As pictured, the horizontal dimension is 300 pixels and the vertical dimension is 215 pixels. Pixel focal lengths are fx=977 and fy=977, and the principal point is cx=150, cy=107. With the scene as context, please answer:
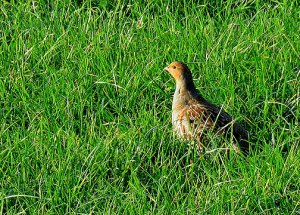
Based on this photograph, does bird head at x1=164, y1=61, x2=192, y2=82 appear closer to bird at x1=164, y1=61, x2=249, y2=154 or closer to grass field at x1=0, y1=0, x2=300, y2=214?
bird at x1=164, y1=61, x2=249, y2=154

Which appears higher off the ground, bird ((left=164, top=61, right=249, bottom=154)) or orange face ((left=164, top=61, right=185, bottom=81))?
orange face ((left=164, top=61, right=185, bottom=81))

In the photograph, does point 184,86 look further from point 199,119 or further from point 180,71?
point 199,119

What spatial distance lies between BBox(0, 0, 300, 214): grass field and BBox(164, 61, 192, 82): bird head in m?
0.16

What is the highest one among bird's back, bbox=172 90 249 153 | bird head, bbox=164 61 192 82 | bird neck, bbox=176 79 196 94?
bird head, bbox=164 61 192 82

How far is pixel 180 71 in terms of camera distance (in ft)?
19.8

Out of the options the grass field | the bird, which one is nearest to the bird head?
the bird

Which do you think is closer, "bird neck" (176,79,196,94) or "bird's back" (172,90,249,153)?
"bird's back" (172,90,249,153)

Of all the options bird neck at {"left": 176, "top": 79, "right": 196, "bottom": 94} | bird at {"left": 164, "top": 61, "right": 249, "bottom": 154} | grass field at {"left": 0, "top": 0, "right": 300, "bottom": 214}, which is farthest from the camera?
bird neck at {"left": 176, "top": 79, "right": 196, "bottom": 94}

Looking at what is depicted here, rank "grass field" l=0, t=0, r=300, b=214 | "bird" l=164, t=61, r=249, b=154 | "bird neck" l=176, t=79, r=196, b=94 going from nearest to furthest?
"grass field" l=0, t=0, r=300, b=214 → "bird" l=164, t=61, r=249, b=154 → "bird neck" l=176, t=79, r=196, b=94

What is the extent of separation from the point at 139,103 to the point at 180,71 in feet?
1.05

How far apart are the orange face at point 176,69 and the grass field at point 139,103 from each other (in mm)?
147

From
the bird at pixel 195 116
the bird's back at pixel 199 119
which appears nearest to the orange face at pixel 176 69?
the bird at pixel 195 116

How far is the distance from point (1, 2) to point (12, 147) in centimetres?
217

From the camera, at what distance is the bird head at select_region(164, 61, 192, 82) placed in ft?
19.8
